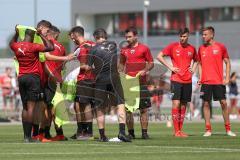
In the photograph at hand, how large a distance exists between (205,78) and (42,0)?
36.3 meters

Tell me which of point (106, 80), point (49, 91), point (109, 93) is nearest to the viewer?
point (106, 80)

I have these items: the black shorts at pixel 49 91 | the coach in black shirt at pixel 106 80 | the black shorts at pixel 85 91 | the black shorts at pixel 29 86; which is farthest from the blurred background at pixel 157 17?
the coach in black shirt at pixel 106 80

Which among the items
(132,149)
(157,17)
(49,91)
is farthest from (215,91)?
(157,17)

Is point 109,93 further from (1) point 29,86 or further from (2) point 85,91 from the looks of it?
(1) point 29,86

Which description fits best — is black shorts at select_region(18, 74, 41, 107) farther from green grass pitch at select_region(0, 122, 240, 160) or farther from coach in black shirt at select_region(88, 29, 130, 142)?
coach in black shirt at select_region(88, 29, 130, 142)

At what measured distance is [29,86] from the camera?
17.2 m

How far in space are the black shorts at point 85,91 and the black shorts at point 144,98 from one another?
1079 millimetres

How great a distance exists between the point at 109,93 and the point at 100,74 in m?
0.37

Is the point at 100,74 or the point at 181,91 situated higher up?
the point at 100,74

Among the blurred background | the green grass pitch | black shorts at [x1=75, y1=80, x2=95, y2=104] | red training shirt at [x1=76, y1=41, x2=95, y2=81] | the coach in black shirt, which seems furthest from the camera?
the blurred background

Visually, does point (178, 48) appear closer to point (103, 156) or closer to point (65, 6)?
point (103, 156)

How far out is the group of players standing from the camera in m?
17.1

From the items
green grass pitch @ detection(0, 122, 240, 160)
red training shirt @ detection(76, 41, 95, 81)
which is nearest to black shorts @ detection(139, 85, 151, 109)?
green grass pitch @ detection(0, 122, 240, 160)

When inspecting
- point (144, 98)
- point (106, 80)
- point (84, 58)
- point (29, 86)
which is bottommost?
point (144, 98)
